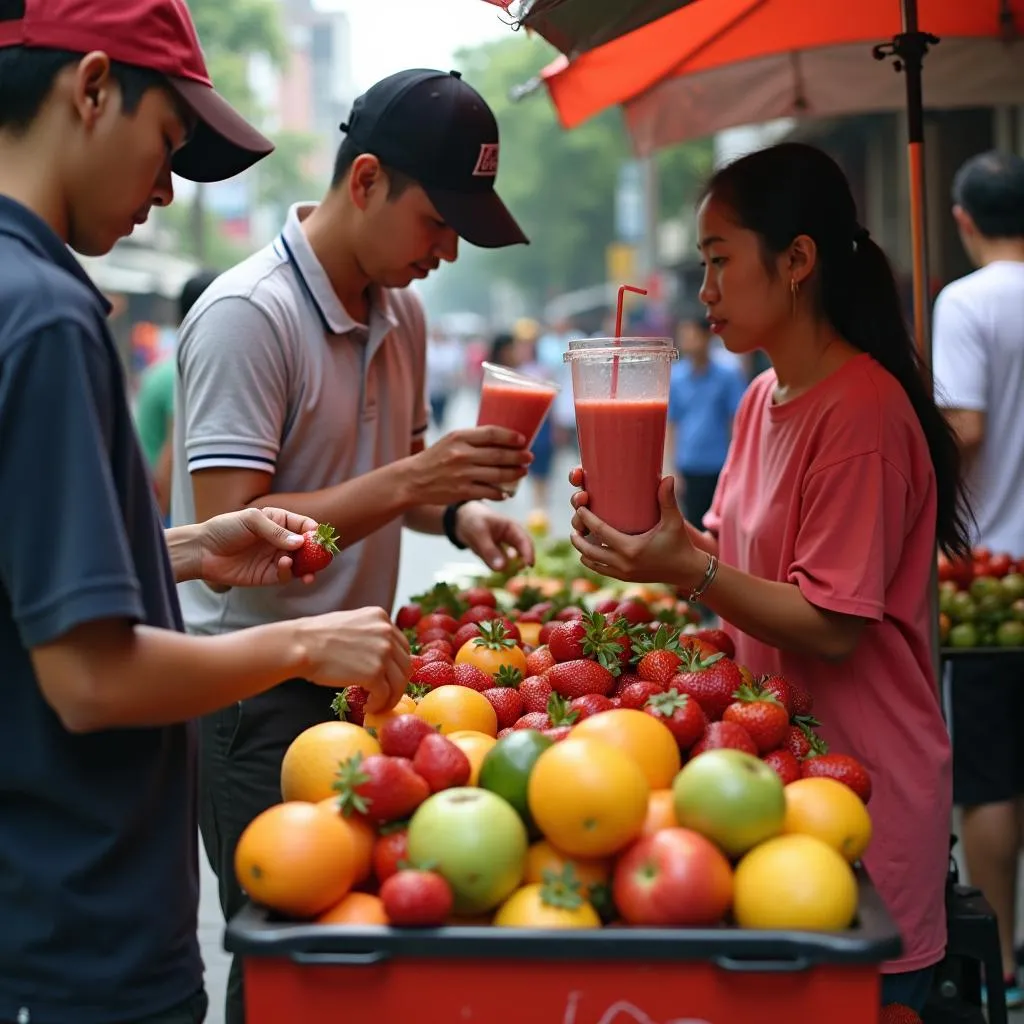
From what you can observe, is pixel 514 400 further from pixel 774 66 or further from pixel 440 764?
pixel 774 66

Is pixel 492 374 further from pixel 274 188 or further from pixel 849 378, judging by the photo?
pixel 274 188

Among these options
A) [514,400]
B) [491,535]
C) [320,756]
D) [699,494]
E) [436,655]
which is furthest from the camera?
[699,494]

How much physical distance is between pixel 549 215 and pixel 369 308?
152 ft

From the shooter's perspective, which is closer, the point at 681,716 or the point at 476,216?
the point at 681,716

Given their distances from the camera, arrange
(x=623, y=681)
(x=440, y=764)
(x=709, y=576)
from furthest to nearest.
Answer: (x=709, y=576) < (x=623, y=681) < (x=440, y=764)

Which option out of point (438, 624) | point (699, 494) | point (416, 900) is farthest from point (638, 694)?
point (699, 494)

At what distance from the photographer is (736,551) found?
11.2ft

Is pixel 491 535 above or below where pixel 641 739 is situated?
above

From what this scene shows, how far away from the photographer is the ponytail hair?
3072 mm

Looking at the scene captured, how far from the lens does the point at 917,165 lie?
140 inches

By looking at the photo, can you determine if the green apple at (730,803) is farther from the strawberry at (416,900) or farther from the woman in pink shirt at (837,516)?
the woman in pink shirt at (837,516)

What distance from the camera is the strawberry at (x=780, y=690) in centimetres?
253

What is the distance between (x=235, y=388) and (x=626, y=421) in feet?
3.34

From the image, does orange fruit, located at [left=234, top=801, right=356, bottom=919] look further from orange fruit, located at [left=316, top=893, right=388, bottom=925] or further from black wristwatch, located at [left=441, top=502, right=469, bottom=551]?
black wristwatch, located at [left=441, top=502, right=469, bottom=551]
